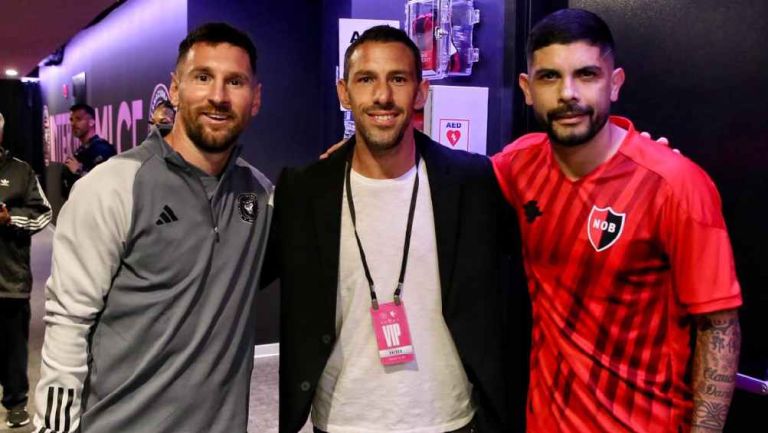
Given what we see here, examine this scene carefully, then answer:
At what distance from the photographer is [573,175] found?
1.56m

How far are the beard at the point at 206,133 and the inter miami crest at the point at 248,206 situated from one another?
14 cm

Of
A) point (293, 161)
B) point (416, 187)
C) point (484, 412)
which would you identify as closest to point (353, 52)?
point (416, 187)

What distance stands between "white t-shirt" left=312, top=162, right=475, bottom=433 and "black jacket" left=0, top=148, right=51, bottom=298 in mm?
2677

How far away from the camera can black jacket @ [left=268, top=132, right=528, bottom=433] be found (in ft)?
5.32

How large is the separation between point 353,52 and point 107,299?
2.90ft

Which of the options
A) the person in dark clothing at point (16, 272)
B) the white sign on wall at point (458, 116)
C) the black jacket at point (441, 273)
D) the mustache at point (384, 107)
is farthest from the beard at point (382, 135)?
the person in dark clothing at point (16, 272)

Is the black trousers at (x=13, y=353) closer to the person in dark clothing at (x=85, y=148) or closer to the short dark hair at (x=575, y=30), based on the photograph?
A: the person in dark clothing at (x=85, y=148)

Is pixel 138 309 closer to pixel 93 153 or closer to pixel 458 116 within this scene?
pixel 458 116

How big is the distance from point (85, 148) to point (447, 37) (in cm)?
297

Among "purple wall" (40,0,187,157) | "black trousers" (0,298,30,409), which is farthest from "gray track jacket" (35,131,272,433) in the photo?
"purple wall" (40,0,187,157)

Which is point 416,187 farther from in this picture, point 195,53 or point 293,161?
point 293,161

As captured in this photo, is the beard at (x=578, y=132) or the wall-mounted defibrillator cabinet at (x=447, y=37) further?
the wall-mounted defibrillator cabinet at (x=447, y=37)

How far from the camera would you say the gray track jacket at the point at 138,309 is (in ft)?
4.96

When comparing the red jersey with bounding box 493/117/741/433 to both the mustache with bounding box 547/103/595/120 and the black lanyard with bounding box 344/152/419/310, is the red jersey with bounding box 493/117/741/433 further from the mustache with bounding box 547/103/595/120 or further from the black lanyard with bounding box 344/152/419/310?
the black lanyard with bounding box 344/152/419/310
